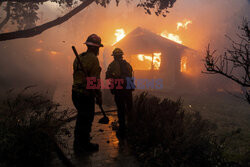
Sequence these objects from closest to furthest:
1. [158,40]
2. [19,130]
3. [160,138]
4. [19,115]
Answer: [19,130]
[19,115]
[160,138]
[158,40]

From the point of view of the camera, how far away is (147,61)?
70.5 feet

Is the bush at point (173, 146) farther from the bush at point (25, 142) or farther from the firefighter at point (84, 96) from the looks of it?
the bush at point (25, 142)

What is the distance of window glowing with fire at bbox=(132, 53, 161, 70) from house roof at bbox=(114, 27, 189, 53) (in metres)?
1.06

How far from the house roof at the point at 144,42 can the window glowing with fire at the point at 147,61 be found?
1.06m

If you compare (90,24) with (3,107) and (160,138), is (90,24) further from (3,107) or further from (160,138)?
(160,138)

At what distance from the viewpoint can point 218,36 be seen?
25.2 m

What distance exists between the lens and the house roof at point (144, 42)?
17100 mm

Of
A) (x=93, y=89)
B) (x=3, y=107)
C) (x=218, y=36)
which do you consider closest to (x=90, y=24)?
(x=218, y=36)

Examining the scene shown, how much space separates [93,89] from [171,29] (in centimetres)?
4185

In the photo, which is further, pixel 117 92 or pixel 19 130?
pixel 117 92

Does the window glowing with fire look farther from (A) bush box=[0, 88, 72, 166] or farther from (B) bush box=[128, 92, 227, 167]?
(A) bush box=[0, 88, 72, 166]

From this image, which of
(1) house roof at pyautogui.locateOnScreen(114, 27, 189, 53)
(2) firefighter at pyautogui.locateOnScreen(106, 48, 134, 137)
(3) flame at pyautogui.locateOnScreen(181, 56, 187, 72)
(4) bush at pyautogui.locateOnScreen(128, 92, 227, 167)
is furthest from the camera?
(3) flame at pyautogui.locateOnScreen(181, 56, 187, 72)

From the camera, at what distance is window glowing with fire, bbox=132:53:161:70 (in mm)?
18478

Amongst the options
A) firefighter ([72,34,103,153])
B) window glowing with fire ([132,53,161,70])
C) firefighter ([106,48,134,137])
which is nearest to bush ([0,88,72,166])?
firefighter ([72,34,103,153])
